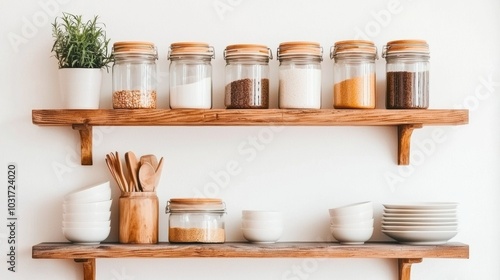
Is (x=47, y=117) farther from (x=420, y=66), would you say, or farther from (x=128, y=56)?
(x=420, y=66)

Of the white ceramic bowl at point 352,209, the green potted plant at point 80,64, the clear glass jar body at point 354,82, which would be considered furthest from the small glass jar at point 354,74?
the green potted plant at point 80,64

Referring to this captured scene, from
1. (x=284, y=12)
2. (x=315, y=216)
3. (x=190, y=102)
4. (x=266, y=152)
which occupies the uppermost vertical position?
(x=284, y=12)

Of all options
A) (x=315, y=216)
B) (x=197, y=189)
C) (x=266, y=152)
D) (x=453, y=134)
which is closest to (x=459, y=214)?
(x=453, y=134)

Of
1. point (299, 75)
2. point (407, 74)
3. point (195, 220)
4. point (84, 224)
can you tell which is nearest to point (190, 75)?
point (299, 75)

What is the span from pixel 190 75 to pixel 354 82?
487mm

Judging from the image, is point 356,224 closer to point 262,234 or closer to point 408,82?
point 262,234

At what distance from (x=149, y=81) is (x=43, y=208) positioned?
0.54 metres

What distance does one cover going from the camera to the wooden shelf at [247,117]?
2.20 m

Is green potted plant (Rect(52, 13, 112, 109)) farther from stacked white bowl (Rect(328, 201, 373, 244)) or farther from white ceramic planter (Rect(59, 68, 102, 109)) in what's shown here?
stacked white bowl (Rect(328, 201, 373, 244))

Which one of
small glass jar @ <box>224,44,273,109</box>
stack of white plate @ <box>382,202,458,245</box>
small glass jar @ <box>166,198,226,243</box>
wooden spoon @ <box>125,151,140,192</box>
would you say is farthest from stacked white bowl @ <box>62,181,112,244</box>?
stack of white plate @ <box>382,202,458,245</box>

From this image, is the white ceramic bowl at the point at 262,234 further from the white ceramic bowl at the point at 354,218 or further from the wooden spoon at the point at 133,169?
the wooden spoon at the point at 133,169

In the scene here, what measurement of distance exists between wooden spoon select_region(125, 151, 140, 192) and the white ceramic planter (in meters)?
0.18

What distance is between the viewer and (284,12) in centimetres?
245

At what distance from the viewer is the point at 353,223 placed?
2.26 meters
